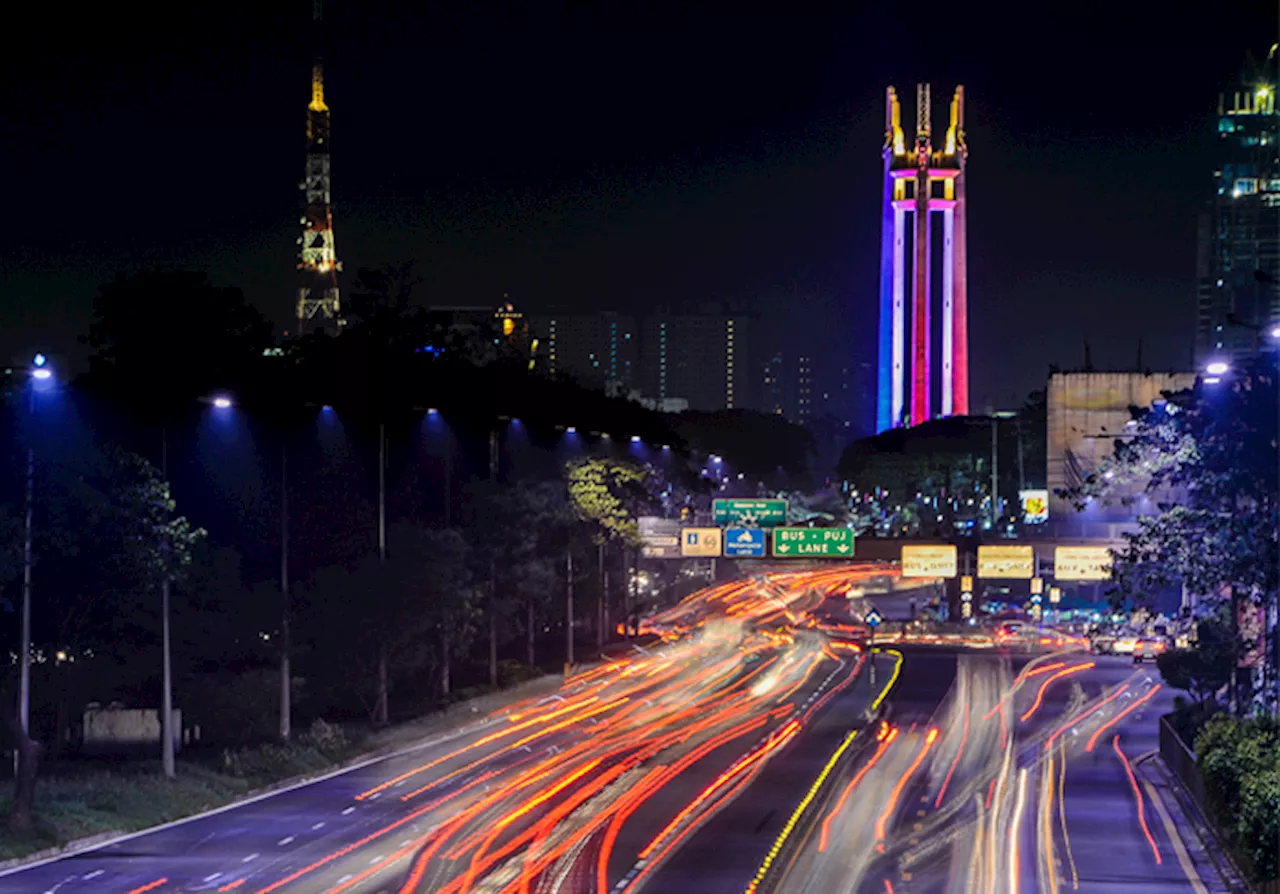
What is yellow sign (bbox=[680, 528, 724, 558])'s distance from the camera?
85.9 m

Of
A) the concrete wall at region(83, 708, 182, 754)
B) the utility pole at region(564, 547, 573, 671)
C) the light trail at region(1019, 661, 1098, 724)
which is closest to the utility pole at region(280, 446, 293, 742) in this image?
the concrete wall at region(83, 708, 182, 754)

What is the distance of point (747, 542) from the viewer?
279 ft

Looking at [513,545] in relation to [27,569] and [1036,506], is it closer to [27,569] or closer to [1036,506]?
[27,569]

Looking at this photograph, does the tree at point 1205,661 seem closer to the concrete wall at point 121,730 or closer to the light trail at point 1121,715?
the light trail at point 1121,715

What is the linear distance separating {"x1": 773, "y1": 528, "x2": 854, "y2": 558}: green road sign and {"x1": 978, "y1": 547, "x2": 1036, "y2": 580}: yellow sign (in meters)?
7.43

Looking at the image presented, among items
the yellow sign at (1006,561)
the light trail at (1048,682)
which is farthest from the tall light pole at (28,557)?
the yellow sign at (1006,561)

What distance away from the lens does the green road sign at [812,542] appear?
8394 cm

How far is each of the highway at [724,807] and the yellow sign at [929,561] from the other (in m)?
20.2

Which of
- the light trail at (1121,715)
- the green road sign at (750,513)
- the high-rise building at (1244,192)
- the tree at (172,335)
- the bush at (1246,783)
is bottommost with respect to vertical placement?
the light trail at (1121,715)

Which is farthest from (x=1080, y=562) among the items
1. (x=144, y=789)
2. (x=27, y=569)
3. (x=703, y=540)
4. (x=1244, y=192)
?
(x=1244, y=192)

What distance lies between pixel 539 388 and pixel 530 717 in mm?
60736

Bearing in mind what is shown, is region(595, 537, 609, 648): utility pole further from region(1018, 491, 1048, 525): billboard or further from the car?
region(1018, 491, 1048, 525): billboard

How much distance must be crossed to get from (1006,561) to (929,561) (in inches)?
146

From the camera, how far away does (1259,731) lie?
33.0 metres
